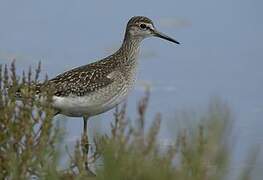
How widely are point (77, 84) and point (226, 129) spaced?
626 centimetres

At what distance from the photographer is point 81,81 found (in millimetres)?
9852

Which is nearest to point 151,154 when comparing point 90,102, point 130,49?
point 90,102

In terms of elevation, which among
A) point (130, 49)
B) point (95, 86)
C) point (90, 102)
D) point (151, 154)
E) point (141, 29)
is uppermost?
point (141, 29)

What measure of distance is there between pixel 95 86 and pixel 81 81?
0.70 feet

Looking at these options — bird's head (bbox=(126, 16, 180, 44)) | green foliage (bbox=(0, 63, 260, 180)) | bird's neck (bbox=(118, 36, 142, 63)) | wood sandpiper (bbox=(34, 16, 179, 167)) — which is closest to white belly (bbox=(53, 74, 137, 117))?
wood sandpiper (bbox=(34, 16, 179, 167))

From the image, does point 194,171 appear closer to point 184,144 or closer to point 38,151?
point 184,144

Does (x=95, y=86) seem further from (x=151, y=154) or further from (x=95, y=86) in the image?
(x=151, y=154)

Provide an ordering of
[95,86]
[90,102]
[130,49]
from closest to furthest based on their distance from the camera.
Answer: [90,102]
[95,86]
[130,49]

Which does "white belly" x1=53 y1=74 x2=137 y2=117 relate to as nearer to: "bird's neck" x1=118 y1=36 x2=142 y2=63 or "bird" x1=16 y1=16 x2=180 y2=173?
"bird" x1=16 y1=16 x2=180 y2=173

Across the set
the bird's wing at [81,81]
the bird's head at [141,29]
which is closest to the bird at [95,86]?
the bird's wing at [81,81]

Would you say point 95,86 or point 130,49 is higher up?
point 130,49

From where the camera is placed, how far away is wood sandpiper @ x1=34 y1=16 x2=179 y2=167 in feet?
31.6

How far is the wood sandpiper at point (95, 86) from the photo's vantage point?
9617mm

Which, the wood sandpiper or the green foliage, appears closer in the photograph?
the green foliage
